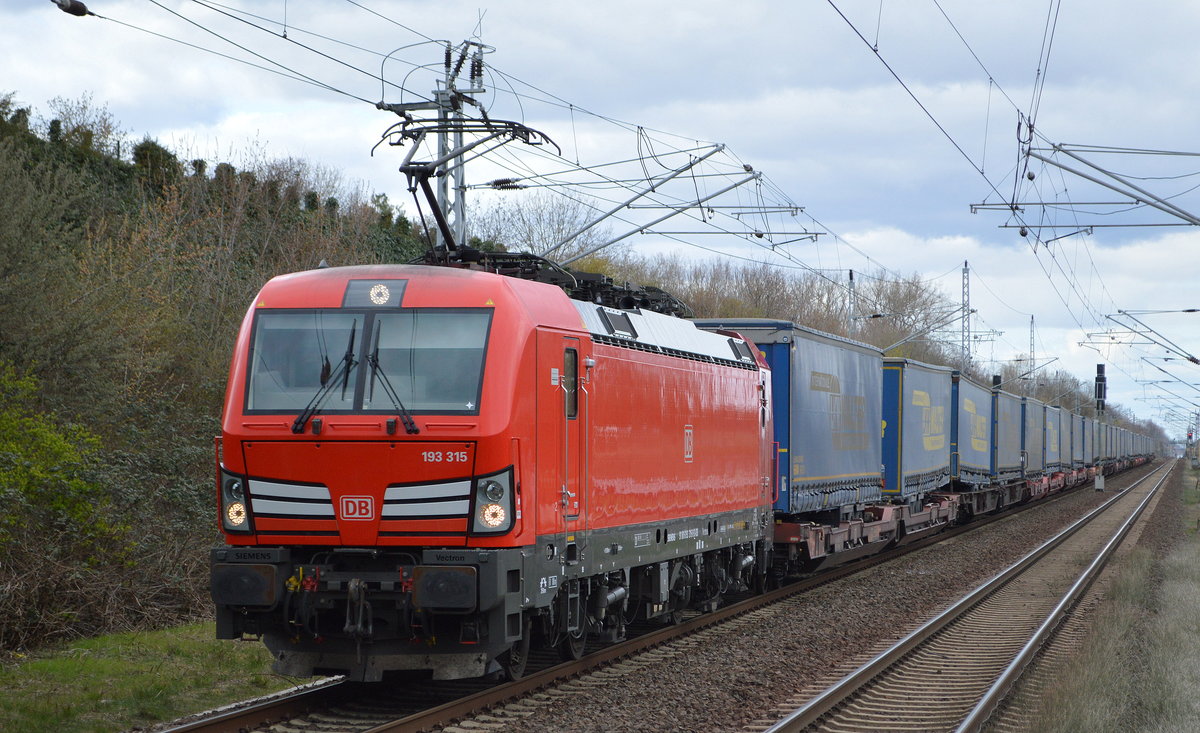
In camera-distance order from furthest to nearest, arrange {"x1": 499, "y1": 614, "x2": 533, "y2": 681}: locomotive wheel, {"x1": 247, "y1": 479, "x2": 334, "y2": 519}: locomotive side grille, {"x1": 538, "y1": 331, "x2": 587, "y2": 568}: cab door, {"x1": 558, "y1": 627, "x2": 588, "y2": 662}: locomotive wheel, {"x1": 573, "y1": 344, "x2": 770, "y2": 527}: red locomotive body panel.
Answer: {"x1": 558, "y1": 627, "x2": 588, "y2": 662}: locomotive wheel, {"x1": 573, "y1": 344, "x2": 770, "y2": 527}: red locomotive body panel, {"x1": 499, "y1": 614, "x2": 533, "y2": 681}: locomotive wheel, {"x1": 538, "y1": 331, "x2": 587, "y2": 568}: cab door, {"x1": 247, "y1": 479, "x2": 334, "y2": 519}: locomotive side grille

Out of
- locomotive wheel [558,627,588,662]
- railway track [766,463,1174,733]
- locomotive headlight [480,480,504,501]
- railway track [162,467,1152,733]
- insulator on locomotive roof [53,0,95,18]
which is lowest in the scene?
railway track [766,463,1174,733]

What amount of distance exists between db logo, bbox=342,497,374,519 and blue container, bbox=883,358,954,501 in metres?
16.6

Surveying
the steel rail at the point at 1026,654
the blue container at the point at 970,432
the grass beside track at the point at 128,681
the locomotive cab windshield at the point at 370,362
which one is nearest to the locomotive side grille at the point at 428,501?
the locomotive cab windshield at the point at 370,362

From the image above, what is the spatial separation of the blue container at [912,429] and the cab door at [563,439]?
1458 cm

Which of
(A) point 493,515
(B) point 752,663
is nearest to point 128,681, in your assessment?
(A) point 493,515

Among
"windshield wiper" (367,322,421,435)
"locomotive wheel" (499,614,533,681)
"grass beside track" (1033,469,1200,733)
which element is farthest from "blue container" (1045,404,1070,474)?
"windshield wiper" (367,322,421,435)

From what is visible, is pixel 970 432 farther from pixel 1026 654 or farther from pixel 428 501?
pixel 428 501

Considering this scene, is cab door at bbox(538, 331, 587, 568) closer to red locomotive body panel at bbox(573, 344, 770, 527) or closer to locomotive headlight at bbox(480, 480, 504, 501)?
red locomotive body panel at bbox(573, 344, 770, 527)

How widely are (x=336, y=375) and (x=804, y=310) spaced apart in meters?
60.0

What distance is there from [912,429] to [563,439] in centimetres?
1618

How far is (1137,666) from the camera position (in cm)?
1198

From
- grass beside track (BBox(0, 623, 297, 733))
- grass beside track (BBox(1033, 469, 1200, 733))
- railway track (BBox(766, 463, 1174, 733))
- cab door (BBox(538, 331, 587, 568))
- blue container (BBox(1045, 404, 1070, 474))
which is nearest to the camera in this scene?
grass beside track (BBox(0, 623, 297, 733))

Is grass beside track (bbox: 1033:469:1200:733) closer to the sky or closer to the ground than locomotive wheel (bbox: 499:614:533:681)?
closer to the ground

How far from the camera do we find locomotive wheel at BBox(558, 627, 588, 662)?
36.8 ft
